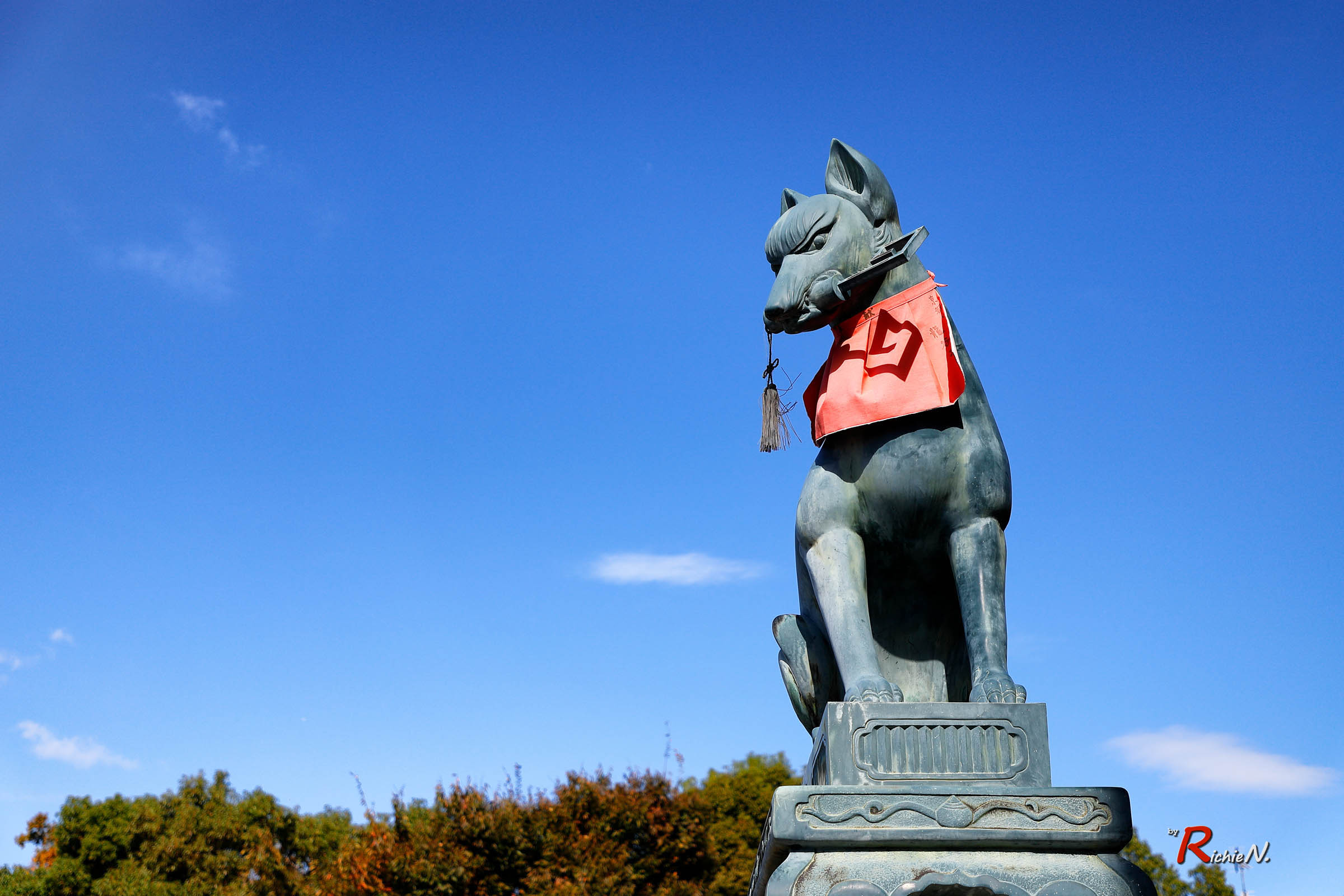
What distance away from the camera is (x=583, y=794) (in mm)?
18125

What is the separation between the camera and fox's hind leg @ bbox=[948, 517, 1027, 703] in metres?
3.57

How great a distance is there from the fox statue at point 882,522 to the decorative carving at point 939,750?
158 mm

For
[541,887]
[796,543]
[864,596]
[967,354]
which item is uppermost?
[967,354]

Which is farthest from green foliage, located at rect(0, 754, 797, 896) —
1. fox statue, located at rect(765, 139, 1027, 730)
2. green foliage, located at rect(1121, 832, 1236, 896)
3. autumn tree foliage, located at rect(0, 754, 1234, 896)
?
fox statue, located at rect(765, 139, 1027, 730)

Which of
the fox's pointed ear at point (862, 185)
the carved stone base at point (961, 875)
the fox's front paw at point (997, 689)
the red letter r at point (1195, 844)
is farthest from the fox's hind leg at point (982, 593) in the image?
the red letter r at point (1195, 844)

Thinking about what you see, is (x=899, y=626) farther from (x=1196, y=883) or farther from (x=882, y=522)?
(x=1196, y=883)

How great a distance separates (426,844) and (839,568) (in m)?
14.8

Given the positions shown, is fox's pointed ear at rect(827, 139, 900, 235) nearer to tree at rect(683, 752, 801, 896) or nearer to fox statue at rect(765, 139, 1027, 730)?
fox statue at rect(765, 139, 1027, 730)

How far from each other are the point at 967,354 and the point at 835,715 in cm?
149

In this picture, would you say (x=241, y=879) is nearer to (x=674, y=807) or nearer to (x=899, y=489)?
(x=674, y=807)

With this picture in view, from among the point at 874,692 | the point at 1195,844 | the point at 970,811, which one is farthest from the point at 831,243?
the point at 1195,844

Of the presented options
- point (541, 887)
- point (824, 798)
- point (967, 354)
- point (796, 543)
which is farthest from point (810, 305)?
point (541, 887)

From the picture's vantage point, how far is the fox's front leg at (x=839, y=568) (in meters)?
3.67

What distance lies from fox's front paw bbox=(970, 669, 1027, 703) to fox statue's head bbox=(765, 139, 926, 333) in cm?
142
